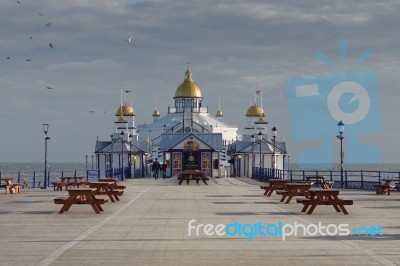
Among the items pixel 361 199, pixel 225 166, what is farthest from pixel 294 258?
pixel 225 166

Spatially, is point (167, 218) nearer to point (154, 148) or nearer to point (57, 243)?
point (57, 243)

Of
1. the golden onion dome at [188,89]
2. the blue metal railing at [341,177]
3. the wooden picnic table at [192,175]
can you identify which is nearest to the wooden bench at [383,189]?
the blue metal railing at [341,177]

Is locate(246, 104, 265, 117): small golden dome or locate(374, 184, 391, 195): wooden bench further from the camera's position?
locate(246, 104, 265, 117): small golden dome

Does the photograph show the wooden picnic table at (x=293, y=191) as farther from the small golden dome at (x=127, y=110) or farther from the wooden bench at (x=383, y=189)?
the small golden dome at (x=127, y=110)

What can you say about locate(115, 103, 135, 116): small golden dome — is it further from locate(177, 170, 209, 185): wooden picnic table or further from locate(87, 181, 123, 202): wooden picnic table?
locate(87, 181, 123, 202): wooden picnic table

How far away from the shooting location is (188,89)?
112000mm

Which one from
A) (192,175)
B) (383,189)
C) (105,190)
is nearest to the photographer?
(105,190)

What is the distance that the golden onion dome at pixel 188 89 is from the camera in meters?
112

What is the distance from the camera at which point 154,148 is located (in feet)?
325

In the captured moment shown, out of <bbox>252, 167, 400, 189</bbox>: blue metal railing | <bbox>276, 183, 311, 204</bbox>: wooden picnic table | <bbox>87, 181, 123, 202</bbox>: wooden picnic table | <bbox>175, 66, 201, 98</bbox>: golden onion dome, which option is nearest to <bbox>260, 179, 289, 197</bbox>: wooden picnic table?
<bbox>276, 183, 311, 204</bbox>: wooden picnic table

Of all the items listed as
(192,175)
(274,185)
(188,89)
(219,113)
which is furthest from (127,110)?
(274,185)

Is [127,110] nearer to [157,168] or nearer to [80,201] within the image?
[157,168]

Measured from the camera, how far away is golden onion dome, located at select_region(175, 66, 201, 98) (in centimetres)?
11200

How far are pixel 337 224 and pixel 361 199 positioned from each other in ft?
41.0
